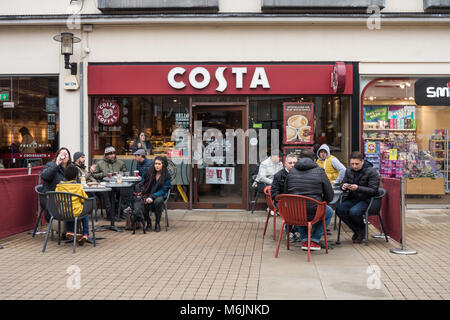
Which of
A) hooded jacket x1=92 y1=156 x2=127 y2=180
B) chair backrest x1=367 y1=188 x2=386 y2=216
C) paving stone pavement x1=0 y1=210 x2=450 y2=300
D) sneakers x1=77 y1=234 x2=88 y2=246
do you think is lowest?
paving stone pavement x1=0 y1=210 x2=450 y2=300

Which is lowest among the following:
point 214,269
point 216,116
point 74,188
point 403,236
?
point 214,269

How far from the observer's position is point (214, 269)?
19.5 ft

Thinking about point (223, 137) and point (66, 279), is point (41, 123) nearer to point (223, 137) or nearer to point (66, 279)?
point (223, 137)

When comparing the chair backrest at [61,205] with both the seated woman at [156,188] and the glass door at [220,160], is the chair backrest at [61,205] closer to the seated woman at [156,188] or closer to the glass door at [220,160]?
the seated woman at [156,188]

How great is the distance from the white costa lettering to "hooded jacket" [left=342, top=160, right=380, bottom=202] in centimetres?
443

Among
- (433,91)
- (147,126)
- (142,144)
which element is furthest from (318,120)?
(142,144)

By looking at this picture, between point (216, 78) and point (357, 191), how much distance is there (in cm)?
470

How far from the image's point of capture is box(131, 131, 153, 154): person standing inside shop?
11008 millimetres

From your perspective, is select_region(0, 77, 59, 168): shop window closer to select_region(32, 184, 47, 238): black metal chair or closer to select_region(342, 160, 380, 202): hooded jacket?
select_region(32, 184, 47, 238): black metal chair

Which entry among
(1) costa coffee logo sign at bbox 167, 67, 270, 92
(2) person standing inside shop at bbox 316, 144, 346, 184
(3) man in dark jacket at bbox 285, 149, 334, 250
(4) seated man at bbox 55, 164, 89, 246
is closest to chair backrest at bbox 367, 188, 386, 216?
(3) man in dark jacket at bbox 285, 149, 334, 250

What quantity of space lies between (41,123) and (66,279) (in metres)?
6.70

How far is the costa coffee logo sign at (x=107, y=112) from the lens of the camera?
36.5 feet

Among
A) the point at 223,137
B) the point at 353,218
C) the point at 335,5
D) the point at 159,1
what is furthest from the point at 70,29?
the point at 353,218

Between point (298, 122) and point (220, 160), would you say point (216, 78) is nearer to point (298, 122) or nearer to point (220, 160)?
point (220, 160)
